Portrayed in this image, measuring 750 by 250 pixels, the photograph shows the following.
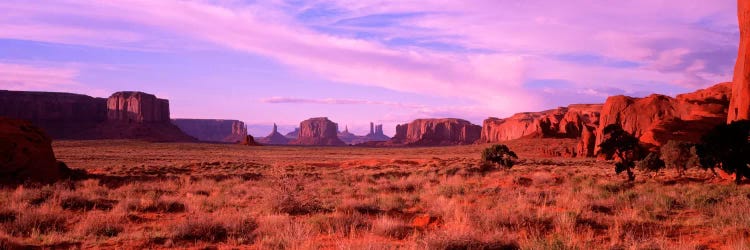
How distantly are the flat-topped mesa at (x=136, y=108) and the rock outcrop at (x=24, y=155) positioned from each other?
139768mm

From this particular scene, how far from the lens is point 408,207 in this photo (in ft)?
40.9

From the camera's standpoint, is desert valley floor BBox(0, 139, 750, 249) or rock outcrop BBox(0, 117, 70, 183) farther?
rock outcrop BBox(0, 117, 70, 183)

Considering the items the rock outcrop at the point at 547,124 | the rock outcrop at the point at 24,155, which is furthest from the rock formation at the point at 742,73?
the rock outcrop at the point at 547,124

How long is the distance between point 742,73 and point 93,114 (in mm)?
168264

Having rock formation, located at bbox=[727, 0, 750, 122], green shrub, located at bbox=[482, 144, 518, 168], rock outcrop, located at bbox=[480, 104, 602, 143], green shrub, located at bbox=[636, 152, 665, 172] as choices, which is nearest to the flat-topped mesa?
rock outcrop, located at bbox=[480, 104, 602, 143]

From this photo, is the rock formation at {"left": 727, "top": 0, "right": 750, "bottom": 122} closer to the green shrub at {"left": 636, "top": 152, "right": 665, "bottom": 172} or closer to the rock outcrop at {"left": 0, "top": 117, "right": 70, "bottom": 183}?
the green shrub at {"left": 636, "top": 152, "right": 665, "bottom": 172}

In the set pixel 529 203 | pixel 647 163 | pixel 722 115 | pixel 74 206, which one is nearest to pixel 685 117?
pixel 722 115

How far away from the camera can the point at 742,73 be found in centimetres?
2022

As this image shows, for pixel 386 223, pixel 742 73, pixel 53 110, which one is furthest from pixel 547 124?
pixel 53 110

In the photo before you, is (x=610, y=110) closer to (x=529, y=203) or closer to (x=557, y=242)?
(x=529, y=203)

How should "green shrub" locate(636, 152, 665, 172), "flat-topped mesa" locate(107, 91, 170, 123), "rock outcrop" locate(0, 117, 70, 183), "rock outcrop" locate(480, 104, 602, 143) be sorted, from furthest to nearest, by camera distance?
"flat-topped mesa" locate(107, 91, 170, 123), "rock outcrop" locate(480, 104, 602, 143), "green shrub" locate(636, 152, 665, 172), "rock outcrop" locate(0, 117, 70, 183)

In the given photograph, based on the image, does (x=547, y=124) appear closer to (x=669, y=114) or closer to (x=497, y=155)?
(x=669, y=114)

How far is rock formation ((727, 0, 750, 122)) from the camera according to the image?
1975 cm

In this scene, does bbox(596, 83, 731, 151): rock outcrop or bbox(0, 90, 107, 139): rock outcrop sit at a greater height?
bbox(0, 90, 107, 139): rock outcrop
